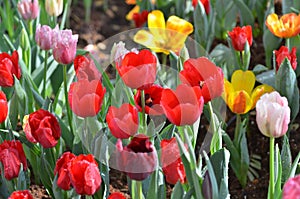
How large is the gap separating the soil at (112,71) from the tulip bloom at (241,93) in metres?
0.29

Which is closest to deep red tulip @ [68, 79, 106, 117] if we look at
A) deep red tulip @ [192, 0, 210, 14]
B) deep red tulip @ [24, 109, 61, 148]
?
deep red tulip @ [24, 109, 61, 148]

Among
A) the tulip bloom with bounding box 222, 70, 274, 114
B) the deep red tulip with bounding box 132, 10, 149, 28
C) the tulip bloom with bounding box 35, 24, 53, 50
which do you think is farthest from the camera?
the deep red tulip with bounding box 132, 10, 149, 28

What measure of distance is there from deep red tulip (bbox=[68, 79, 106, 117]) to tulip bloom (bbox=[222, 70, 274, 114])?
1.34ft

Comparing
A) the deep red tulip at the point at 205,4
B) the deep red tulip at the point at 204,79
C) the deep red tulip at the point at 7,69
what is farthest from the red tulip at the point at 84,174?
the deep red tulip at the point at 205,4

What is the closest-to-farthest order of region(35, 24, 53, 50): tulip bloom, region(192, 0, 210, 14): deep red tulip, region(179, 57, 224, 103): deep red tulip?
region(179, 57, 224, 103): deep red tulip → region(35, 24, 53, 50): tulip bloom → region(192, 0, 210, 14): deep red tulip

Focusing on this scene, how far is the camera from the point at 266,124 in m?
1.39

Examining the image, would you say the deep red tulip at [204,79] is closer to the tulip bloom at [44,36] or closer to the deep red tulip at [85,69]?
the deep red tulip at [85,69]

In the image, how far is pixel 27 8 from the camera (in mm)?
2182

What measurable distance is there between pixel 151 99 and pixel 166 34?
2.13 feet

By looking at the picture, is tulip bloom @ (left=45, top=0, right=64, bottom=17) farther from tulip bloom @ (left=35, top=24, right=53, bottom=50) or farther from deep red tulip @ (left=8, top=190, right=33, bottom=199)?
deep red tulip @ (left=8, top=190, right=33, bottom=199)

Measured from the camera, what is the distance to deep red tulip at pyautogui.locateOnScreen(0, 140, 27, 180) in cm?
160

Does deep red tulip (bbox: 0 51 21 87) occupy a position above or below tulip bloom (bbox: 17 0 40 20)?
below


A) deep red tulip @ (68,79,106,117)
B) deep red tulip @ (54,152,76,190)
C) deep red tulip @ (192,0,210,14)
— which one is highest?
deep red tulip @ (192,0,210,14)

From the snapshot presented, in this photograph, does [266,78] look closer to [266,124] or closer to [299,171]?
[299,171]
